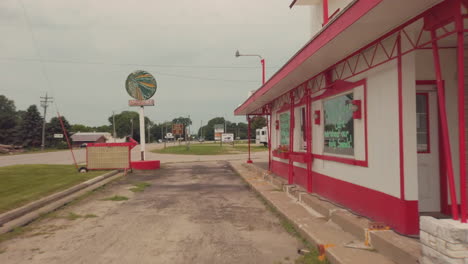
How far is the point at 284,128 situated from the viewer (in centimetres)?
1296

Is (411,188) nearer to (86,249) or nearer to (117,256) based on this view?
(117,256)

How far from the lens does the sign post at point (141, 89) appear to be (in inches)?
826

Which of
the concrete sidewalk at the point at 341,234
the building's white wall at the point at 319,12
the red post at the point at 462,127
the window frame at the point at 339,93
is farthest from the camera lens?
the building's white wall at the point at 319,12

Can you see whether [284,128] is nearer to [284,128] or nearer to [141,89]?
[284,128]

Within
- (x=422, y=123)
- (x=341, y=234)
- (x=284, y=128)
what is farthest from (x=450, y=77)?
(x=284, y=128)

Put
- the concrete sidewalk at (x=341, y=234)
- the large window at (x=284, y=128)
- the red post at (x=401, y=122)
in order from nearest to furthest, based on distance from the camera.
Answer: the concrete sidewalk at (x=341, y=234) < the red post at (x=401, y=122) < the large window at (x=284, y=128)

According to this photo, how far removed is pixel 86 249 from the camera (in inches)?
214

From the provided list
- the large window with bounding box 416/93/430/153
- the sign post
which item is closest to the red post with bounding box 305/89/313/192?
the large window with bounding box 416/93/430/153

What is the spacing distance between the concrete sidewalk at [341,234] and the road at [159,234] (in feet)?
1.48

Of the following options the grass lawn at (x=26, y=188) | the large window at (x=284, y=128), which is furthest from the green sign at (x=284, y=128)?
the grass lawn at (x=26, y=188)

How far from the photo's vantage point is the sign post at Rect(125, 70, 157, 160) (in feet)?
68.8

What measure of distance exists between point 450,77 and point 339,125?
2.46 meters

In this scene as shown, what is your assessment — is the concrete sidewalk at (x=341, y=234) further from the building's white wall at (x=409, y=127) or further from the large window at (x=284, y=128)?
the large window at (x=284, y=128)

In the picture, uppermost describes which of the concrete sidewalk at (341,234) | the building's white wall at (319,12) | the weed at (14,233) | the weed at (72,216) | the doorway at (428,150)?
the building's white wall at (319,12)
